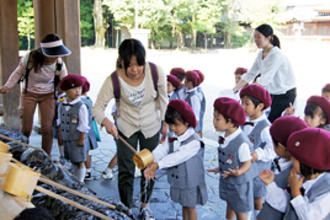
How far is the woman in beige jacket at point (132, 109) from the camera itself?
2660mm

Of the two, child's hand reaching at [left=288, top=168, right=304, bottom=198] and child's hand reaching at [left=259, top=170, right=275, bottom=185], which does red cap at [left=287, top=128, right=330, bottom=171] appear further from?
child's hand reaching at [left=259, top=170, right=275, bottom=185]

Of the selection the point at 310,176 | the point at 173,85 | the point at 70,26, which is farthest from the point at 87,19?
the point at 310,176

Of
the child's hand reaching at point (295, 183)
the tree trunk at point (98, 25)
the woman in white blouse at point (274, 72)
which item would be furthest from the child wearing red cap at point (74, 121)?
the tree trunk at point (98, 25)

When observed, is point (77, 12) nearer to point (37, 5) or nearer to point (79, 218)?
point (37, 5)

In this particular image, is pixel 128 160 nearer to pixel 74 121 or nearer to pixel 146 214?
pixel 146 214

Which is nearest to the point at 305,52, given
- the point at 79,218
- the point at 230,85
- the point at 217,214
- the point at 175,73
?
the point at 230,85

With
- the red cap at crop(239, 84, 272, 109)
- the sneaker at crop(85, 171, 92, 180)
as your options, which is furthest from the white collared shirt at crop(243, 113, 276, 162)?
the sneaker at crop(85, 171, 92, 180)

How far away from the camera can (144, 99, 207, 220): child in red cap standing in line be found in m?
2.36

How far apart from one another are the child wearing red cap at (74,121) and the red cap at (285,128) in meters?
2.04

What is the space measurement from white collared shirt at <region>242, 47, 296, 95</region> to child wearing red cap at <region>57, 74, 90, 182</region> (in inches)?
72.9

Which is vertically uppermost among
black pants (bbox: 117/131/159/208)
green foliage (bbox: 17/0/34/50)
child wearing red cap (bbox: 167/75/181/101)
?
green foliage (bbox: 17/0/34/50)

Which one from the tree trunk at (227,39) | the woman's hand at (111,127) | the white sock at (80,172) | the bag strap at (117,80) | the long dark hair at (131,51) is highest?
the tree trunk at (227,39)

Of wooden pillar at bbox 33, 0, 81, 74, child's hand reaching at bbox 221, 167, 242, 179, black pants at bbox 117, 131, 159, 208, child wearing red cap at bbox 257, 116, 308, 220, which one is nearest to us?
child wearing red cap at bbox 257, 116, 308, 220

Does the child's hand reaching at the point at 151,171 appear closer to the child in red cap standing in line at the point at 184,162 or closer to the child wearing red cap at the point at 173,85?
the child in red cap standing in line at the point at 184,162
